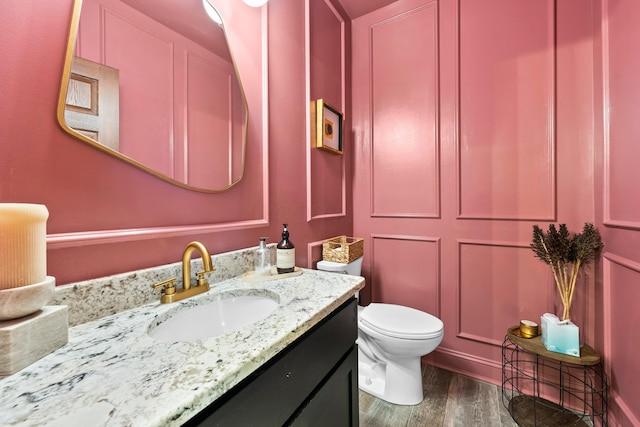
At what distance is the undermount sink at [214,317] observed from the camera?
2.42 ft

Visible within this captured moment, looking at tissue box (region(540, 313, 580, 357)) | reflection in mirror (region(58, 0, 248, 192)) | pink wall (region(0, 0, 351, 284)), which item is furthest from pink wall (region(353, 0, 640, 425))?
reflection in mirror (region(58, 0, 248, 192))

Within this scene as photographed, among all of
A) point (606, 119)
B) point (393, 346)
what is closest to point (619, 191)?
point (606, 119)

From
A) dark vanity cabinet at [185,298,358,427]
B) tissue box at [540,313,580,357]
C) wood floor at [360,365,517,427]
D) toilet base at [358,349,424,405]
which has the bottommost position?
wood floor at [360,365,517,427]

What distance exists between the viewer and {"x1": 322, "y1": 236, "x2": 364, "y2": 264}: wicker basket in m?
1.64

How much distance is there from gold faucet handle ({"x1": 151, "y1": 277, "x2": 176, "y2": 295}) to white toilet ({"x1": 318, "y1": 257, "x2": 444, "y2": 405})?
36.5 inches

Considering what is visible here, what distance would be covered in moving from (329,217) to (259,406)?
139 cm

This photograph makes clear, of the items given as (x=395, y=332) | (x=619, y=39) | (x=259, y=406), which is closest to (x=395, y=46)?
(x=619, y=39)

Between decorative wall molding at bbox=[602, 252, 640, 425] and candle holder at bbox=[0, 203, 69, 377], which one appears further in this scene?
decorative wall molding at bbox=[602, 252, 640, 425]

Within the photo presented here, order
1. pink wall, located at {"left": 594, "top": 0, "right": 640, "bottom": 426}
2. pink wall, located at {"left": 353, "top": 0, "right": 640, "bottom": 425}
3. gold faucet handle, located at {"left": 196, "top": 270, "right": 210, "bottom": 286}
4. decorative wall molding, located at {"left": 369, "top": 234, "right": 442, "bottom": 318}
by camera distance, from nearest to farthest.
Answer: gold faucet handle, located at {"left": 196, "top": 270, "right": 210, "bottom": 286}
pink wall, located at {"left": 594, "top": 0, "right": 640, "bottom": 426}
pink wall, located at {"left": 353, "top": 0, "right": 640, "bottom": 425}
decorative wall molding, located at {"left": 369, "top": 234, "right": 442, "bottom": 318}

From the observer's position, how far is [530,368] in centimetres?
160

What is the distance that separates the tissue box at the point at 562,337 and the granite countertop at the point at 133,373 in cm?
139

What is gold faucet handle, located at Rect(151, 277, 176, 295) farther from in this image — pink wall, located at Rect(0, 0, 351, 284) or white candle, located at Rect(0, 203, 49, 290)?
white candle, located at Rect(0, 203, 49, 290)

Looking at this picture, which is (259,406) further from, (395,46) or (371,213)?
(395,46)

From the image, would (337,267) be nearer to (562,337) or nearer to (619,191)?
(562,337)
